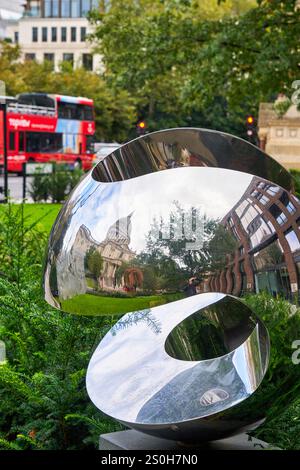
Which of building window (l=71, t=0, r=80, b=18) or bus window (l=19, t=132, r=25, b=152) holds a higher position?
building window (l=71, t=0, r=80, b=18)

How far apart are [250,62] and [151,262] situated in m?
15.5

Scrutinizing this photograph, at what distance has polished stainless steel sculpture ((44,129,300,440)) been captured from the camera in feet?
12.1

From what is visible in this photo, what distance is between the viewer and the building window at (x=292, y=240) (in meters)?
3.75

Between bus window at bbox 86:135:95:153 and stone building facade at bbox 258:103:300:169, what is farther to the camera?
bus window at bbox 86:135:95:153

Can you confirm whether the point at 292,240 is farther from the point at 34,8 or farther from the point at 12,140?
the point at 34,8

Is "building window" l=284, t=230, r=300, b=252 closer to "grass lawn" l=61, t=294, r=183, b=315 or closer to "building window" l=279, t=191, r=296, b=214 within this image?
"building window" l=279, t=191, r=296, b=214

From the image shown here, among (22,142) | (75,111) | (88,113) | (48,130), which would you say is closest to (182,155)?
(22,142)

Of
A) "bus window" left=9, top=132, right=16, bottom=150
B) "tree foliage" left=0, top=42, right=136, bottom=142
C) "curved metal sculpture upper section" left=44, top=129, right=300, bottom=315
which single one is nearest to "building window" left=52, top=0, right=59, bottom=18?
"tree foliage" left=0, top=42, right=136, bottom=142

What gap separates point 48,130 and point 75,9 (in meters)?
76.3

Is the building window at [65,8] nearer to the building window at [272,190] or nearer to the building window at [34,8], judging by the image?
the building window at [34,8]

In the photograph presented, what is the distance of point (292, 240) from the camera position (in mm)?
3758

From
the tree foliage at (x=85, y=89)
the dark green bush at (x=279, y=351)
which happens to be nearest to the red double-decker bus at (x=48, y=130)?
the tree foliage at (x=85, y=89)

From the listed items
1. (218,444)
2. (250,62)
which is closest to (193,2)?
(250,62)

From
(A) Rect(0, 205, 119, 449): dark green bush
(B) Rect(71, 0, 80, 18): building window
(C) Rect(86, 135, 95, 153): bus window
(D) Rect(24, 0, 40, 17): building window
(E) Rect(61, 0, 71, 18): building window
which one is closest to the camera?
(A) Rect(0, 205, 119, 449): dark green bush
